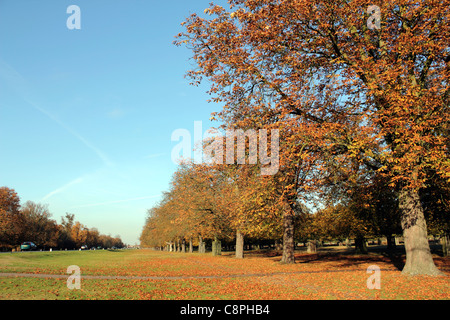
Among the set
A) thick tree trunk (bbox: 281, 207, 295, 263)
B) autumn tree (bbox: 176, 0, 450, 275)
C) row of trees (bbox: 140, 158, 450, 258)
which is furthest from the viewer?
thick tree trunk (bbox: 281, 207, 295, 263)

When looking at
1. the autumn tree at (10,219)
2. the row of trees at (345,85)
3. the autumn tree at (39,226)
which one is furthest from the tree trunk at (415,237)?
the autumn tree at (39,226)

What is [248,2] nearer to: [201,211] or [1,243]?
[201,211]

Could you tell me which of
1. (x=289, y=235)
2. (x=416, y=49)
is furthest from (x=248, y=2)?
(x=289, y=235)

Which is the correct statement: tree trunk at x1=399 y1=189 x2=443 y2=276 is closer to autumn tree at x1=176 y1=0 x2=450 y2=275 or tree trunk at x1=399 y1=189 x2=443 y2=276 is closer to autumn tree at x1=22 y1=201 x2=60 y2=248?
autumn tree at x1=176 y1=0 x2=450 y2=275

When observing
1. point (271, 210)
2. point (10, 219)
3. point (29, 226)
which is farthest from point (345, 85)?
point (29, 226)

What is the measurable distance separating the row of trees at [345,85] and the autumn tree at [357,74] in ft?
0.18

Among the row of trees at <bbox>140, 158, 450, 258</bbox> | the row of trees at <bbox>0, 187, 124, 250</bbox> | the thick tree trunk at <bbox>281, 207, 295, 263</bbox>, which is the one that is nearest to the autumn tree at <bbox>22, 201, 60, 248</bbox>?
the row of trees at <bbox>0, 187, 124, 250</bbox>

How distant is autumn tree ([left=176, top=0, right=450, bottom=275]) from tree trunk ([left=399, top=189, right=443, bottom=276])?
5 centimetres

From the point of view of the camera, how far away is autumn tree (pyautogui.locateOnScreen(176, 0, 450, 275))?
13.1m

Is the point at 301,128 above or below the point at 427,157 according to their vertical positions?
above

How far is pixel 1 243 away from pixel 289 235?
76016 millimetres

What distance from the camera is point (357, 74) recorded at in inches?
573

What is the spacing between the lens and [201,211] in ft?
129
